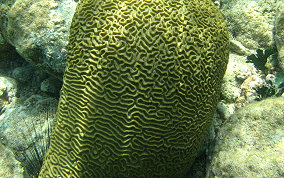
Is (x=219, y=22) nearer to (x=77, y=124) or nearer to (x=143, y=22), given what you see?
(x=143, y=22)

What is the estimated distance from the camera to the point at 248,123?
2582 millimetres

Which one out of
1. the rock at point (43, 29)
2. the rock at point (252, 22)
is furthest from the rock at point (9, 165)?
the rock at point (252, 22)

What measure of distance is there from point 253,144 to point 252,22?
2.52 metres

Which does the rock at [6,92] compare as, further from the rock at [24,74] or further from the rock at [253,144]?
the rock at [253,144]

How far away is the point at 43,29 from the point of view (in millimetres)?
3393

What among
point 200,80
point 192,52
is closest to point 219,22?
point 192,52

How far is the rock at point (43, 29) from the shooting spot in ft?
11.0

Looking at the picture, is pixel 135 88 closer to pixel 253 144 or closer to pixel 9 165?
pixel 253 144

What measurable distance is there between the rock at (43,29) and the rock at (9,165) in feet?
4.85

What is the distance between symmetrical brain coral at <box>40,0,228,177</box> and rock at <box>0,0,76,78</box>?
96 centimetres

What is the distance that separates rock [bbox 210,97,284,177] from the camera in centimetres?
216

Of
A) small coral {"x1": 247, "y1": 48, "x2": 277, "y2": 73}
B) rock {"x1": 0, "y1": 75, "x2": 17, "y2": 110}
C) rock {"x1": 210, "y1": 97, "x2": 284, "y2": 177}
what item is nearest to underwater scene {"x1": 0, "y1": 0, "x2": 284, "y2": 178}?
rock {"x1": 210, "y1": 97, "x2": 284, "y2": 177}

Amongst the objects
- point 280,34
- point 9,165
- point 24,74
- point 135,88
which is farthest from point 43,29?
point 280,34

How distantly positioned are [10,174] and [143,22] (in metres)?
2.99
